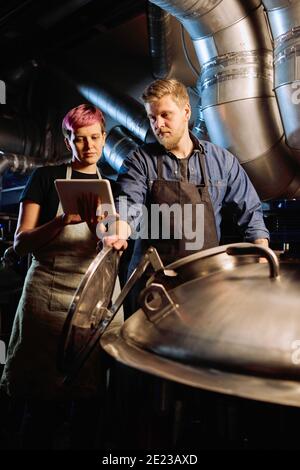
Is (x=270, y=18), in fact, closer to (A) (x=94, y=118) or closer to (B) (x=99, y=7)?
(A) (x=94, y=118)

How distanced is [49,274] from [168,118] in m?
0.90

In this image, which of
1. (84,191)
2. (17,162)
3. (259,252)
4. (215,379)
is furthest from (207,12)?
(17,162)

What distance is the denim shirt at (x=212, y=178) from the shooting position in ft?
7.24

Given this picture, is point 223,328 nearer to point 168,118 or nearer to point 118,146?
point 168,118

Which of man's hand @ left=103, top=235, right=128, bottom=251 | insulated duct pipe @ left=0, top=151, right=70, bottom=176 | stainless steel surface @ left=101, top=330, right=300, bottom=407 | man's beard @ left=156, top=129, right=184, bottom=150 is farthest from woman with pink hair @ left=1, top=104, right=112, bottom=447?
insulated duct pipe @ left=0, top=151, right=70, bottom=176

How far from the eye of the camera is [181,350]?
1187mm

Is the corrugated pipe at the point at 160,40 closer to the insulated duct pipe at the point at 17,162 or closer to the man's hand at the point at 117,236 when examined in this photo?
the insulated duct pipe at the point at 17,162

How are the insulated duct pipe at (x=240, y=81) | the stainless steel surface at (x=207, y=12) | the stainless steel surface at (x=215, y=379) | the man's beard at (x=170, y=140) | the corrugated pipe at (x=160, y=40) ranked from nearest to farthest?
1. the stainless steel surface at (x=215, y=379)
2. the man's beard at (x=170, y=140)
3. the stainless steel surface at (x=207, y=12)
4. the insulated duct pipe at (x=240, y=81)
5. the corrugated pipe at (x=160, y=40)

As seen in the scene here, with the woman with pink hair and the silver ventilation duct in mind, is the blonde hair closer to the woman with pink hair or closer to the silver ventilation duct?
the woman with pink hair

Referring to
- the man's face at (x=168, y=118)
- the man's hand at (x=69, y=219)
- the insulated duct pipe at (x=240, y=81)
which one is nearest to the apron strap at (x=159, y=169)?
the man's face at (x=168, y=118)

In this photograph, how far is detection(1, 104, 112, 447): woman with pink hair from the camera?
6.53 ft

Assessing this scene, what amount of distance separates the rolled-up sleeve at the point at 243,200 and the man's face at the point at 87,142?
2.23 ft

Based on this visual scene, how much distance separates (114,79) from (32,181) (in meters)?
3.98
